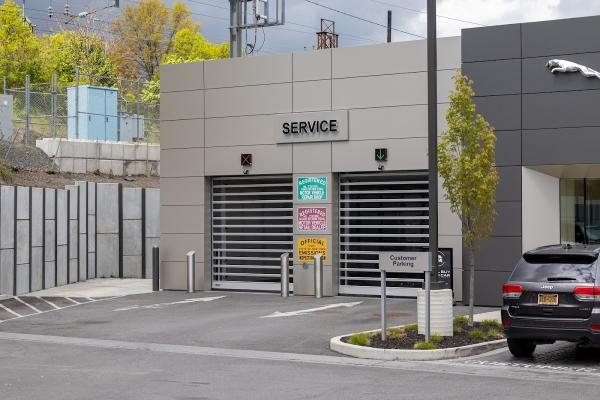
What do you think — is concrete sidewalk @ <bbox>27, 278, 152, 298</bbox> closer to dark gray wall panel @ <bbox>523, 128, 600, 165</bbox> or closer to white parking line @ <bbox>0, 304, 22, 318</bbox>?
white parking line @ <bbox>0, 304, 22, 318</bbox>

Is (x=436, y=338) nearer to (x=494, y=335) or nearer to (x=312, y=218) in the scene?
(x=494, y=335)

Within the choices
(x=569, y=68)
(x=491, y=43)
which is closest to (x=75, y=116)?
(x=491, y=43)

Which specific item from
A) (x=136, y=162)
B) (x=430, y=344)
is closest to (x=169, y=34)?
(x=136, y=162)

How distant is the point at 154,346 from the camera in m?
17.2

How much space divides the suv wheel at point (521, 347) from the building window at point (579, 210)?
7.87 m

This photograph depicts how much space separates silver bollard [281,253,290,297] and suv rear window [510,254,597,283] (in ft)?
34.8

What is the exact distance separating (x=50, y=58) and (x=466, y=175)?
53.0m

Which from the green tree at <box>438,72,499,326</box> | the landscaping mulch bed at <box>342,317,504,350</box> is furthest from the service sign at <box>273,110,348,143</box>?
the landscaping mulch bed at <box>342,317,504,350</box>

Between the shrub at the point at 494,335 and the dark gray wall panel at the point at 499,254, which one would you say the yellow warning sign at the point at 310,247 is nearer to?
the dark gray wall panel at the point at 499,254

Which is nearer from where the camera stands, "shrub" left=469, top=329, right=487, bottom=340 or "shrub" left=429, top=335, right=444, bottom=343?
"shrub" left=429, top=335, right=444, bottom=343

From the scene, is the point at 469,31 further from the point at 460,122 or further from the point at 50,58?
the point at 50,58

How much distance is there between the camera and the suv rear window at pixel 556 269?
14.1 meters

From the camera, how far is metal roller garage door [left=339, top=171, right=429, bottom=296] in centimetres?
2423

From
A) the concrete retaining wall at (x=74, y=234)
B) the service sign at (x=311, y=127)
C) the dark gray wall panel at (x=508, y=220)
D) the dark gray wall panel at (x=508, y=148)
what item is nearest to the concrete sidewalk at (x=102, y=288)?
the concrete retaining wall at (x=74, y=234)
